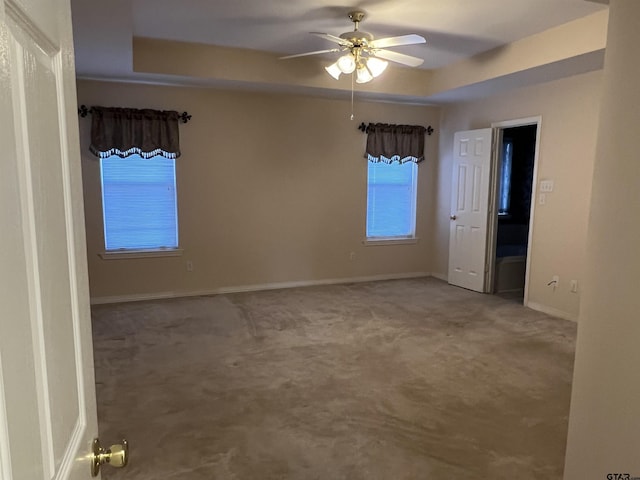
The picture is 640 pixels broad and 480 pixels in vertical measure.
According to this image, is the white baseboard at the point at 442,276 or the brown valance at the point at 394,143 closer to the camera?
the brown valance at the point at 394,143

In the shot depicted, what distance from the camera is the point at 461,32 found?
399 centimetres

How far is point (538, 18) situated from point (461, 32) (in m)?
0.62

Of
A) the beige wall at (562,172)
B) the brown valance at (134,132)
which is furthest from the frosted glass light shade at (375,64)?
the brown valance at (134,132)

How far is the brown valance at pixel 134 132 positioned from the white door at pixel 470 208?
358cm

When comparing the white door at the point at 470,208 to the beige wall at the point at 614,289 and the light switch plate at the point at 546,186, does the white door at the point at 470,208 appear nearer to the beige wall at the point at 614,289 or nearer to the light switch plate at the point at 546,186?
the light switch plate at the point at 546,186

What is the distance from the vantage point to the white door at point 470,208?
18.2 ft

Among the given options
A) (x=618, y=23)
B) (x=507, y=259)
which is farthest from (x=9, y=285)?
(x=507, y=259)

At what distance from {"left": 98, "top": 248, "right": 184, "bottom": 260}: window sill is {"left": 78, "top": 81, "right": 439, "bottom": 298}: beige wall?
0.17 feet

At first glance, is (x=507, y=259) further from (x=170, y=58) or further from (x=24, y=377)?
(x=24, y=377)

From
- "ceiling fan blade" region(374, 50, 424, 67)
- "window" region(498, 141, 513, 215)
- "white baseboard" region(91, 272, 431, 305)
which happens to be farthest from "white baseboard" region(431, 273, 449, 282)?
"ceiling fan blade" region(374, 50, 424, 67)

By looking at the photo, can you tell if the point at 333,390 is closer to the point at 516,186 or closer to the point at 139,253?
the point at 139,253

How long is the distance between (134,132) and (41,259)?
4.67m

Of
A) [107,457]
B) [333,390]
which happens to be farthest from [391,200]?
[107,457]

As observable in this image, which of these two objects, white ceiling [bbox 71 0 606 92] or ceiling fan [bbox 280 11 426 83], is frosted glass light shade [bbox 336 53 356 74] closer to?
ceiling fan [bbox 280 11 426 83]
